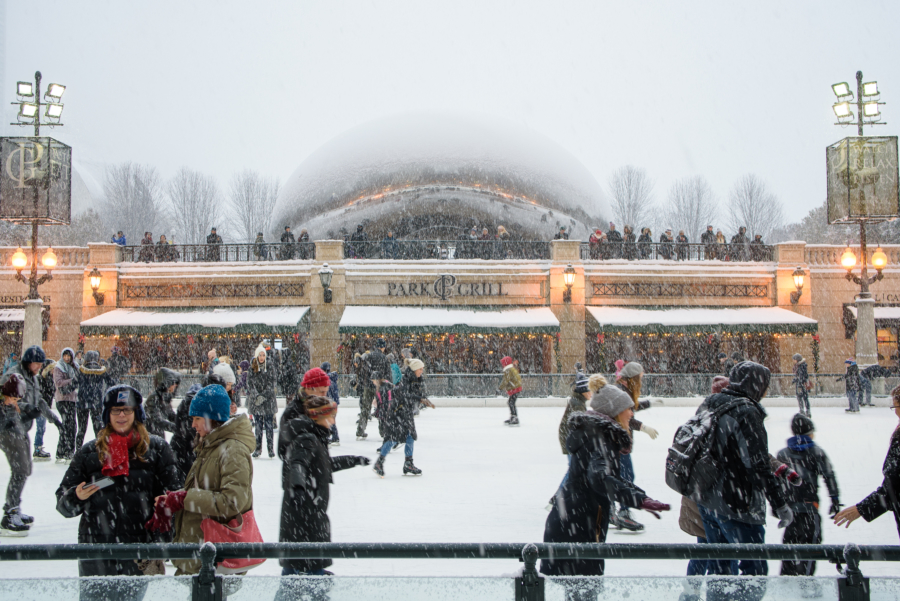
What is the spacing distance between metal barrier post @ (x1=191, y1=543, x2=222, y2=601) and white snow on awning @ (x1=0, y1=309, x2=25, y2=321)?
24.9m

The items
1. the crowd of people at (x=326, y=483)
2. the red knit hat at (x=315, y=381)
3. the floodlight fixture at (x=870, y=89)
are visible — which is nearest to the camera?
the crowd of people at (x=326, y=483)

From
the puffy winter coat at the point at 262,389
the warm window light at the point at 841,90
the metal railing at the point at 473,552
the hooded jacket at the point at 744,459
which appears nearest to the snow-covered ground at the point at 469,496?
the metal railing at the point at 473,552

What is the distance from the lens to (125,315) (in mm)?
23391

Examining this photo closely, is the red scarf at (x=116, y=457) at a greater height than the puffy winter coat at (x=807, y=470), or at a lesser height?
greater

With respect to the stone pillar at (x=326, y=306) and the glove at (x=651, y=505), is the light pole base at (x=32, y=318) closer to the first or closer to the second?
the stone pillar at (x=326, y=306)

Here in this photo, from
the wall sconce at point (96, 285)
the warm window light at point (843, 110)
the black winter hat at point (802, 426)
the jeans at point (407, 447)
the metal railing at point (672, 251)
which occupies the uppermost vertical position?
the warm window light at point (843, 110)

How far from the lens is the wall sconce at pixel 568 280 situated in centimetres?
2280

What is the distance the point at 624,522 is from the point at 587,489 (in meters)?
3.17

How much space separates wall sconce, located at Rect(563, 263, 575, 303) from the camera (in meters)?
22.8

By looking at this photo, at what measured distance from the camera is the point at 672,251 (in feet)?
81.6

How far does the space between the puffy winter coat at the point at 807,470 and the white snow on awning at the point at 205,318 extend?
1907 centimetres

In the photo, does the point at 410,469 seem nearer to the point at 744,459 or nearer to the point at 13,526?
the point at 13,526

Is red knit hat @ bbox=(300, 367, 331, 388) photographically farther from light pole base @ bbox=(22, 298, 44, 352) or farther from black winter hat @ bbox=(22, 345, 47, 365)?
light pole base @ bbox=(22, 298, 44, 352)

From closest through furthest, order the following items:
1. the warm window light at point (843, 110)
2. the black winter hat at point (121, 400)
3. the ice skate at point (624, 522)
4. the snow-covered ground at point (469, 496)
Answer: the black winter hat at point (121, 400) → the snow-covered ground at point (469, 496) → the ice skate at point (624, 522) → the warm window light at point (843, 110)
